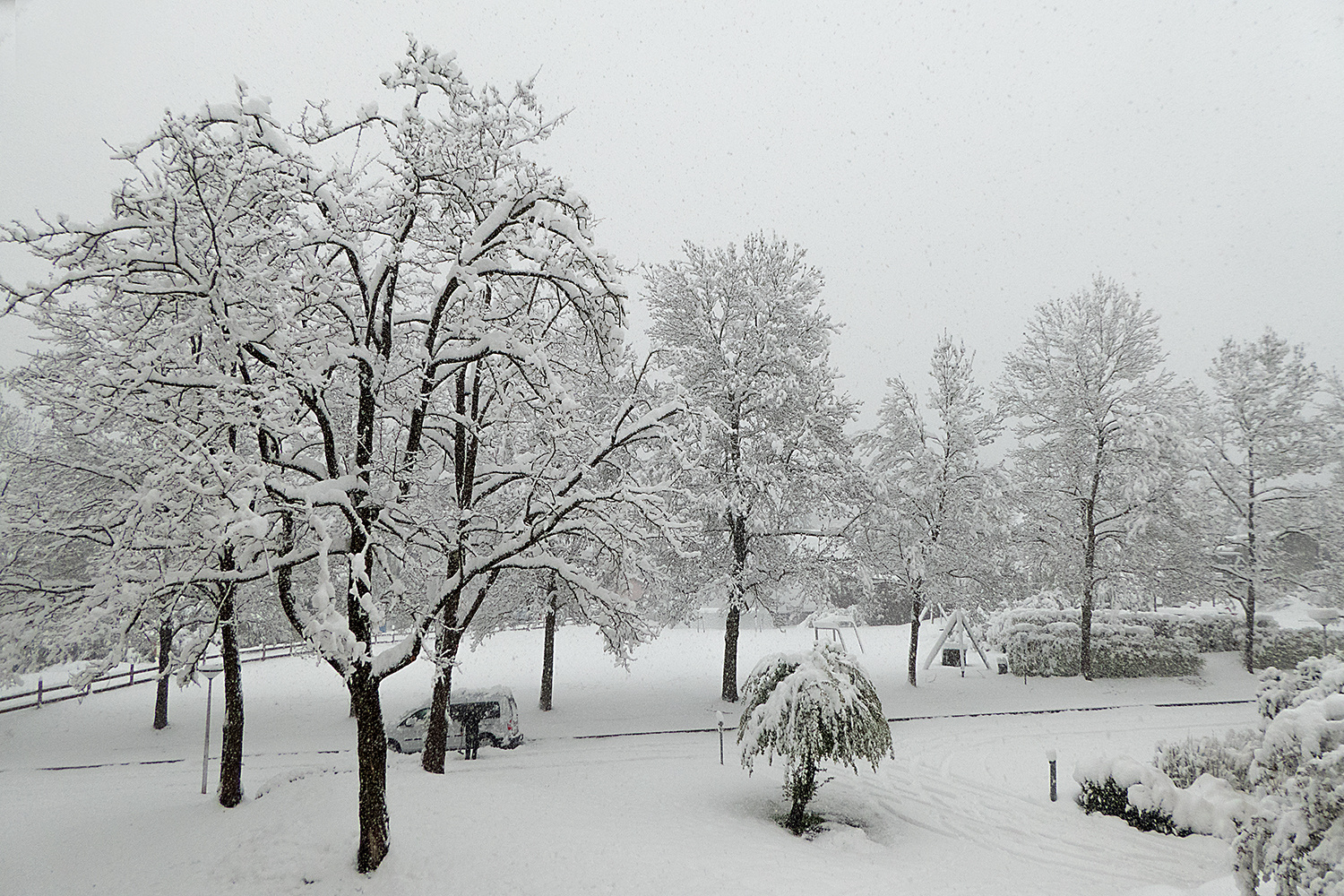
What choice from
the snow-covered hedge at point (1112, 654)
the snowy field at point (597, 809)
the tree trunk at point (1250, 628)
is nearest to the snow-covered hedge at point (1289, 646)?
the tree trunk at point (1250, 628)

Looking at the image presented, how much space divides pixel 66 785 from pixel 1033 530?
26.5 m

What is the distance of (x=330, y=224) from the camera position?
7.68 metres

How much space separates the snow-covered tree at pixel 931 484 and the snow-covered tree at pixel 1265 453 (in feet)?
29.0

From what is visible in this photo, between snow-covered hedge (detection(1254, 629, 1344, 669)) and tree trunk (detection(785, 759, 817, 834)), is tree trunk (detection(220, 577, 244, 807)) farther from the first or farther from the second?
snow-covered hedge (detection(1254, 629, 1344, 669))

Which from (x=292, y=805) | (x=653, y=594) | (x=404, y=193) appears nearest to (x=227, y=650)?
(x=292, y=805)

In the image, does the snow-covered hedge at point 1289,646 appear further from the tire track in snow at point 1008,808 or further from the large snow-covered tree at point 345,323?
the large snow-covered tree at point 345,323

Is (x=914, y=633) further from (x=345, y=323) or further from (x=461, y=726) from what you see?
(x=345, y=323)

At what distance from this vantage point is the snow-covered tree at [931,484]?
2083cm

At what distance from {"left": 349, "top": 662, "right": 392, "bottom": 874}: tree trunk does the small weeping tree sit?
17.1 feet

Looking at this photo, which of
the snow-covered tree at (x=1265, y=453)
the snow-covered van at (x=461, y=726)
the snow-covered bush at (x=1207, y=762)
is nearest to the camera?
the snow-covered bush at (x=1207, y=762)

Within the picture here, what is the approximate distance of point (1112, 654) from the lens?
2270 cm

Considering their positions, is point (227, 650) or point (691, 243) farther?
point (691, 243)

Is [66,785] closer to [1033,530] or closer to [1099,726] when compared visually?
[1099,726]

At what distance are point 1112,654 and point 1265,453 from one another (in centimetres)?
871
